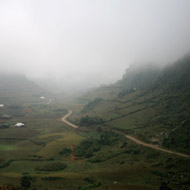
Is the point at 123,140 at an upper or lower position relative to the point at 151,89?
lower

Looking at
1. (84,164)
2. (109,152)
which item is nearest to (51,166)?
(84,164)

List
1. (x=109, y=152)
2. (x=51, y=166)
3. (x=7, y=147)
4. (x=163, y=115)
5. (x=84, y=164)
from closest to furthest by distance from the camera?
(x=51, y=166), (x=84, y=164), (x=109, y=152), (x=7, y=147), (x=163, y=115)

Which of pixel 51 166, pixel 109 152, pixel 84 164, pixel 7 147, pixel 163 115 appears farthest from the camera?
pixel 163 115

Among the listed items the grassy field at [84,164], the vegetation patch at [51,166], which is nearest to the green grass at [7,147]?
the grassy field at [84,164]

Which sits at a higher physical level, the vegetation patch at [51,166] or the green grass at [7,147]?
the green grass at [7,147]

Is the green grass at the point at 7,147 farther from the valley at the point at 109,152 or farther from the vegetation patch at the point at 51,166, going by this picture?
the vegetation patch at the point at 51,166

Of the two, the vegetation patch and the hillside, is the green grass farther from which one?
the hillside

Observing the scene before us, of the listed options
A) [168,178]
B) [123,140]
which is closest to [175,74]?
[123,140]

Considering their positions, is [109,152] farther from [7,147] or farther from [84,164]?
[7,147]

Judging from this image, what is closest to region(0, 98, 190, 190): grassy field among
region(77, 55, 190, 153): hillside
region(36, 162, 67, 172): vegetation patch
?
region(36, 162, 67, 172): vegetation patch

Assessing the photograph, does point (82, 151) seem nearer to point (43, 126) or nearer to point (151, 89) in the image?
point (43, 126)

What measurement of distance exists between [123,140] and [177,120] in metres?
36.6

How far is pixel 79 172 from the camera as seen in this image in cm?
6325

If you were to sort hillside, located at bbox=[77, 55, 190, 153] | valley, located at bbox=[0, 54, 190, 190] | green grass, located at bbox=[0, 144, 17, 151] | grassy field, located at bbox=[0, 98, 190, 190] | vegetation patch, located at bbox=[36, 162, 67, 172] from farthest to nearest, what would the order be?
green grass, located at bbox=[0, 144, 17, 151]
hillside, located at bbox=[77, 55, 190, 153]
vegetation patch, located at bbox=[36, 162, 67, 172]
valley, located at bbox=[0, 54, 190, 190]
grassy field, located at bbox=[0, 98, 190, 190]
